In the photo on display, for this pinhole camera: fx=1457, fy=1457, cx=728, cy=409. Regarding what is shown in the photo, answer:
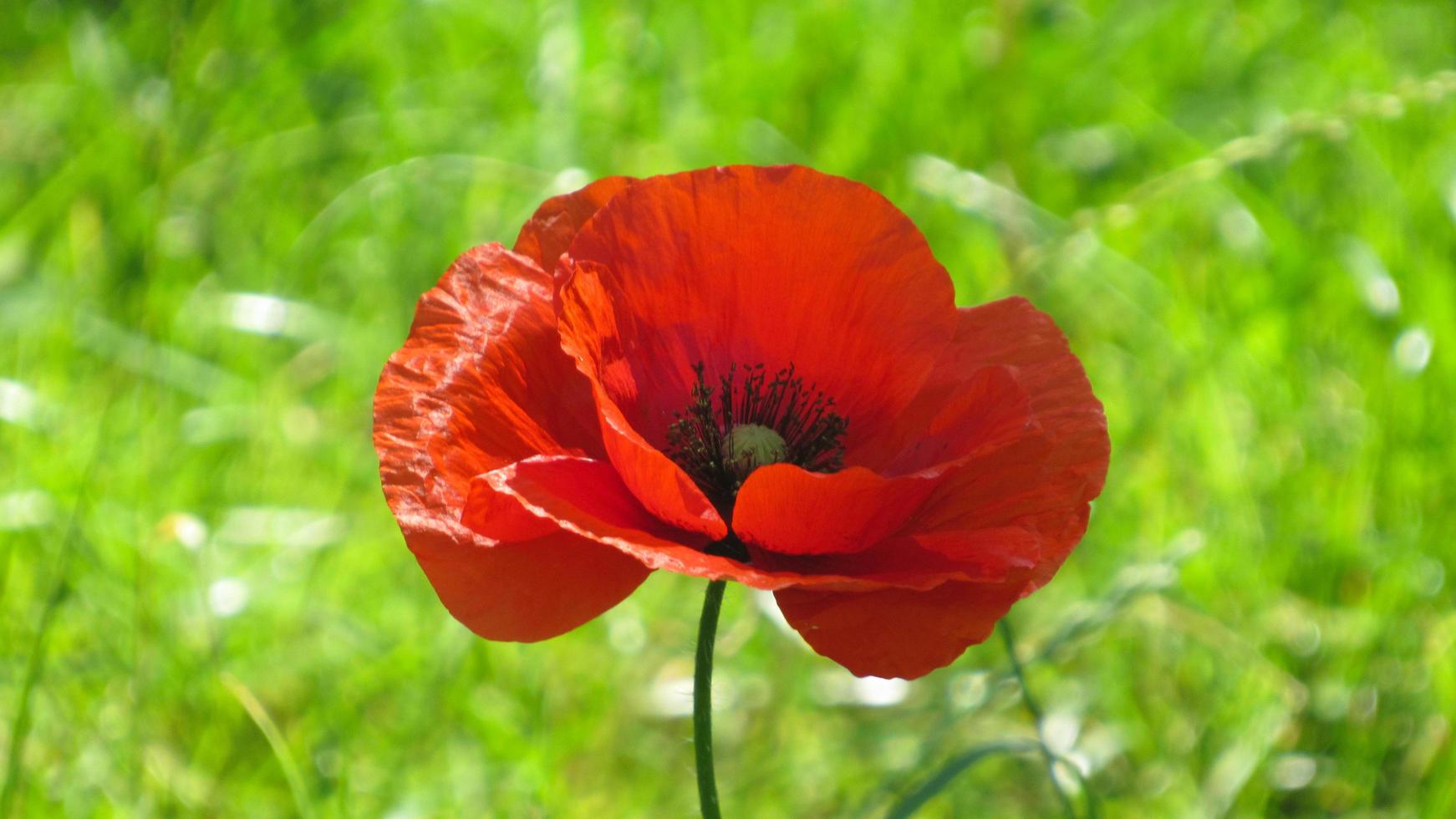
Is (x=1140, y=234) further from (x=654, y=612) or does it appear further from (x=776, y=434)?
(x=776, y=434)

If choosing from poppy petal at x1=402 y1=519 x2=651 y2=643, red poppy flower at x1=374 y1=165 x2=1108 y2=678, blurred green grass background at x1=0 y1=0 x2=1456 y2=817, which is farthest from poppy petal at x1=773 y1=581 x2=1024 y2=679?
blurred green grass background at x1=0 y1=0 x2=1456 y2=817

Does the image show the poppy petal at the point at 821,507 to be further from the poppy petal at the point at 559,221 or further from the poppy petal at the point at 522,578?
the poppy petal at the point at 559,221

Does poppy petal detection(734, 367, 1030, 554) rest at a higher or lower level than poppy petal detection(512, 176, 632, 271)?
lower

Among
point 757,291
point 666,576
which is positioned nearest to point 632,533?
point 757,291

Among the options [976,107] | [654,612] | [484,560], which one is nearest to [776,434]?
[484,560]

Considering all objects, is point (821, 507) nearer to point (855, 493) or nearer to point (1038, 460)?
point (855, 493)

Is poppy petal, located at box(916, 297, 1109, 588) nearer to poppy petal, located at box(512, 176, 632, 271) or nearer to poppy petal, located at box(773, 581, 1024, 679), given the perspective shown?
poppy petal, located at box(773, 581, 1024, 679)

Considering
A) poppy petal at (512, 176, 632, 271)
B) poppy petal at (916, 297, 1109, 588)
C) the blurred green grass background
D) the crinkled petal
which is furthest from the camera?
the blurred green grass background
